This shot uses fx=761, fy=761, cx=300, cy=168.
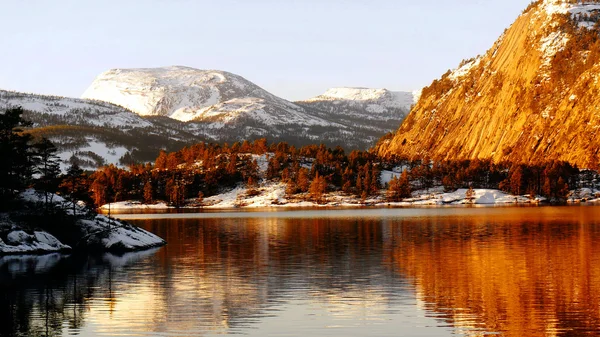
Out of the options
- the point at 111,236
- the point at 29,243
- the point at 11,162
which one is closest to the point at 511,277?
the point at 111,236

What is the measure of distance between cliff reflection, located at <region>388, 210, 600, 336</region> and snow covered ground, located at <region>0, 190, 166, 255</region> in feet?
115

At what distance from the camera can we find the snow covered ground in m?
91.0

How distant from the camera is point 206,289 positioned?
60094 millimetres

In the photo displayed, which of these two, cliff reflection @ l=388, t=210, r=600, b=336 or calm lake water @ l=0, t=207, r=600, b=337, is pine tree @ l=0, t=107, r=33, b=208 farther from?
cliff reflection @ l=388, t=210, r=600, b=336

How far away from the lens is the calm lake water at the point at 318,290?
4350 cm

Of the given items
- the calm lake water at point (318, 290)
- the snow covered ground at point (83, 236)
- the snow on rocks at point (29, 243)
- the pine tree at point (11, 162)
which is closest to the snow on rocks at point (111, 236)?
the snow covered ground at point (83, 236)

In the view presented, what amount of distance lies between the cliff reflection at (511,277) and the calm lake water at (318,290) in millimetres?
129

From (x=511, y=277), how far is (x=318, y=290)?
1685 centimetres

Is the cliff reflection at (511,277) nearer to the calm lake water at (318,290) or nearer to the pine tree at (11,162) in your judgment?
the calm lake water at (318,290)

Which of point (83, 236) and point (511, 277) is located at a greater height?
point (83, 236)

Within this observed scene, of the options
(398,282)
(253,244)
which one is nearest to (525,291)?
(398,282)

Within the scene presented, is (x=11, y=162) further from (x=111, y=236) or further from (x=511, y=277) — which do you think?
(x=511, y=277)

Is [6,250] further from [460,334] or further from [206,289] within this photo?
[460,334]

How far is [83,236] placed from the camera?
98.4m
